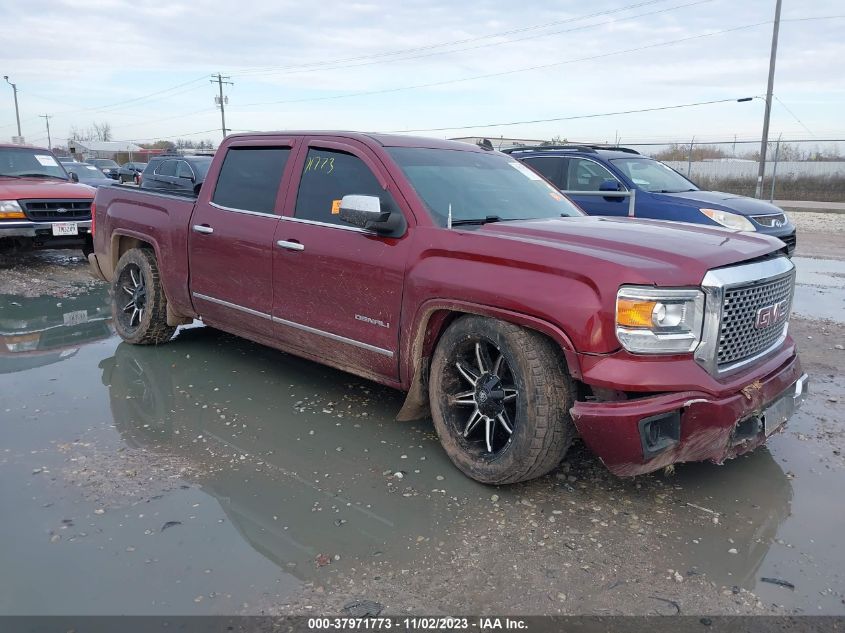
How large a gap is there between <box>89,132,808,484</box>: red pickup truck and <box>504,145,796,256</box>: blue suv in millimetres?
4548

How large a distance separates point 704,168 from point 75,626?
29452 mm

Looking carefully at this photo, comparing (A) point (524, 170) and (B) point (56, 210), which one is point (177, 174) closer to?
(B) point (56, 210)

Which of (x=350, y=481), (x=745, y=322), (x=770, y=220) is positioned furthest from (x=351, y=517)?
(x=770, y=220)

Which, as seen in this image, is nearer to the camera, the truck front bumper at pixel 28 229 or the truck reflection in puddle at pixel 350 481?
the truck reflection in puddle at pixel 350 481

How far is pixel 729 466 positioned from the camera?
12.8 ft

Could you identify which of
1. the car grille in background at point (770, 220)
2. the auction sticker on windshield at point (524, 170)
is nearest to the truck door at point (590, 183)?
the car grille in background at point (770, 220)

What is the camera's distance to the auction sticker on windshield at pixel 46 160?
11305 mm

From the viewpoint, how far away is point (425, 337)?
381 centimetres

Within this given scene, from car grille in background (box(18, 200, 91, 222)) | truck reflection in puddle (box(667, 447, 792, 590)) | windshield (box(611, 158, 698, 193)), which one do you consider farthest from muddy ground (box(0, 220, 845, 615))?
car grille in background (box(18, 200, 91, 222))

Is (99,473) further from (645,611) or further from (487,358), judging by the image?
(645,611)

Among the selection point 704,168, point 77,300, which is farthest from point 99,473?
point 704,168

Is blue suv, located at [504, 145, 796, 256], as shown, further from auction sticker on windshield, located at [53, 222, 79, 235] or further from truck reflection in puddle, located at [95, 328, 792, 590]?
auction sticker on windshield, located at [53, 222, 79, 235]

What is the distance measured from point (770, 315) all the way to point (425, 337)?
1.81 metres

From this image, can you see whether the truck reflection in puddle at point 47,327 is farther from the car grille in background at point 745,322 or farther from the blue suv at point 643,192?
the blue suv at point 643,192
